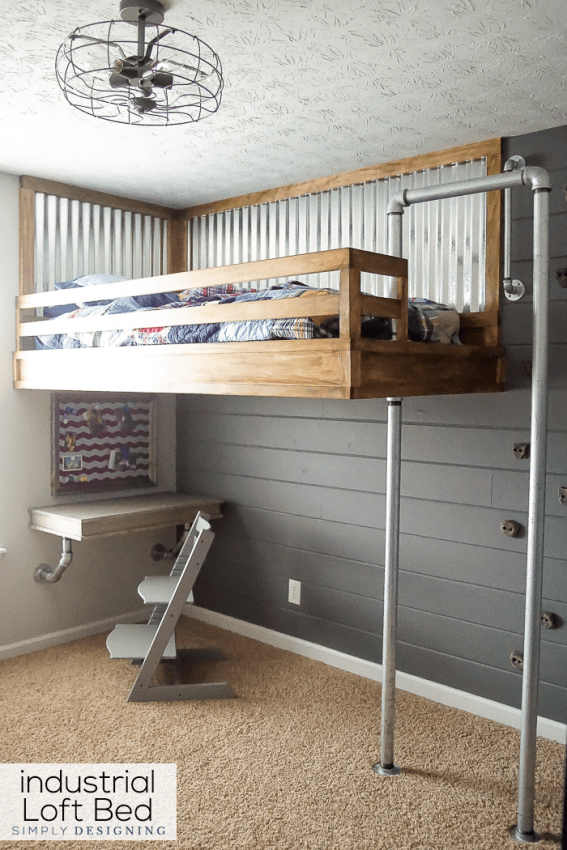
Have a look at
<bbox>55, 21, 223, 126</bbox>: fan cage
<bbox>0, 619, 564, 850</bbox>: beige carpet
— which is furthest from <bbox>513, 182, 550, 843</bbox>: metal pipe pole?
<bbox>55, 21, 223, 126</bbox>: fan cage

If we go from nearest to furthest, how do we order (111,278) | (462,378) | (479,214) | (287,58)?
1. (287,58)
2. (462,378)
3. (479,214)
4. (111,278)

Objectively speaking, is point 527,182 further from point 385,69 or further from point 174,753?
point 174,753

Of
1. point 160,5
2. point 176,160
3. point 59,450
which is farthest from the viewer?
point 59,450

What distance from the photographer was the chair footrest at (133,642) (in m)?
2.92

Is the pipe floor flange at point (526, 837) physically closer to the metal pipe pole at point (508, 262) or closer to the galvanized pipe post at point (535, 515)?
the galvanized pipe post at point (535, 515)

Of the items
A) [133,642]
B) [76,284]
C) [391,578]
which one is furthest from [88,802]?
[76,284]

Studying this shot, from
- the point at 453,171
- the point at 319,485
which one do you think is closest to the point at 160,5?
the point at 453,171

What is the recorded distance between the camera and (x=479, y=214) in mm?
2734

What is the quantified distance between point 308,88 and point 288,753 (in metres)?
2.16

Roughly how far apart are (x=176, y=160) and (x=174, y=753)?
7.32ft

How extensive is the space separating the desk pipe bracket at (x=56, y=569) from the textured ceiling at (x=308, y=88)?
1670 millimetres

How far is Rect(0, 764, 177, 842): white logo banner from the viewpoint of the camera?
208 centimetres

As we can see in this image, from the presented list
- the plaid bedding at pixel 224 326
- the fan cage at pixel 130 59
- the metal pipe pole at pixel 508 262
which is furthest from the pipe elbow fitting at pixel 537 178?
the fan cage at pixel 130 59

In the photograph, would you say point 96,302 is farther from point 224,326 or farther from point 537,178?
point 537,178
